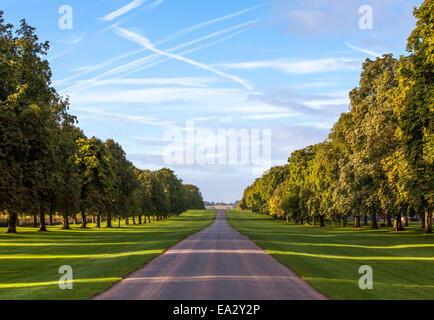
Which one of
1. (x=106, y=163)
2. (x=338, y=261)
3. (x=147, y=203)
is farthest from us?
(x=147, y=203)

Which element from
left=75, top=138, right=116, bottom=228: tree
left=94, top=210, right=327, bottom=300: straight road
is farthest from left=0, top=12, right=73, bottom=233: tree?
left=75, top=138, right=116, bottom=228: tree

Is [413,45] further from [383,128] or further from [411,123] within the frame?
[383,128]

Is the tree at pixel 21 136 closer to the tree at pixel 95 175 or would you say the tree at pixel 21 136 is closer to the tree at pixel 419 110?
the tree at pixel 95 175

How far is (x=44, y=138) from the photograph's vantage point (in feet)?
118

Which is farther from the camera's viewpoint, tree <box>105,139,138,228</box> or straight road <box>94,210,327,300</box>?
tree <box>105,139,138,228</box>

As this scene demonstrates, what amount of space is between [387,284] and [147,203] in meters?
90.9

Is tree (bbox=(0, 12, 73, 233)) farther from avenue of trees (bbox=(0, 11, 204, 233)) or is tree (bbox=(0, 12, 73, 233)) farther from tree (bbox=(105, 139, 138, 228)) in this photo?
tree (bbox=(105, 139, 138, 228))

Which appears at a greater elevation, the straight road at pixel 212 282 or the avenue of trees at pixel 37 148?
the avenue of trees at pixel 37 148

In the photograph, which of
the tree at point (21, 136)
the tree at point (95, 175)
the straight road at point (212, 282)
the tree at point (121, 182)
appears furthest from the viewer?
the tree at point (121, 182)

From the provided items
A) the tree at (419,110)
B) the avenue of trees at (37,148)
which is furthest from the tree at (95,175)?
the tree at (419,110)

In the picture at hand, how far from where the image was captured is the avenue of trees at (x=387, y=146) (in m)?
34.3

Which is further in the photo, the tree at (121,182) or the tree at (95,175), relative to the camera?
the tree at (121,182)

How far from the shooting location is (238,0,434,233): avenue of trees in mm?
34344
